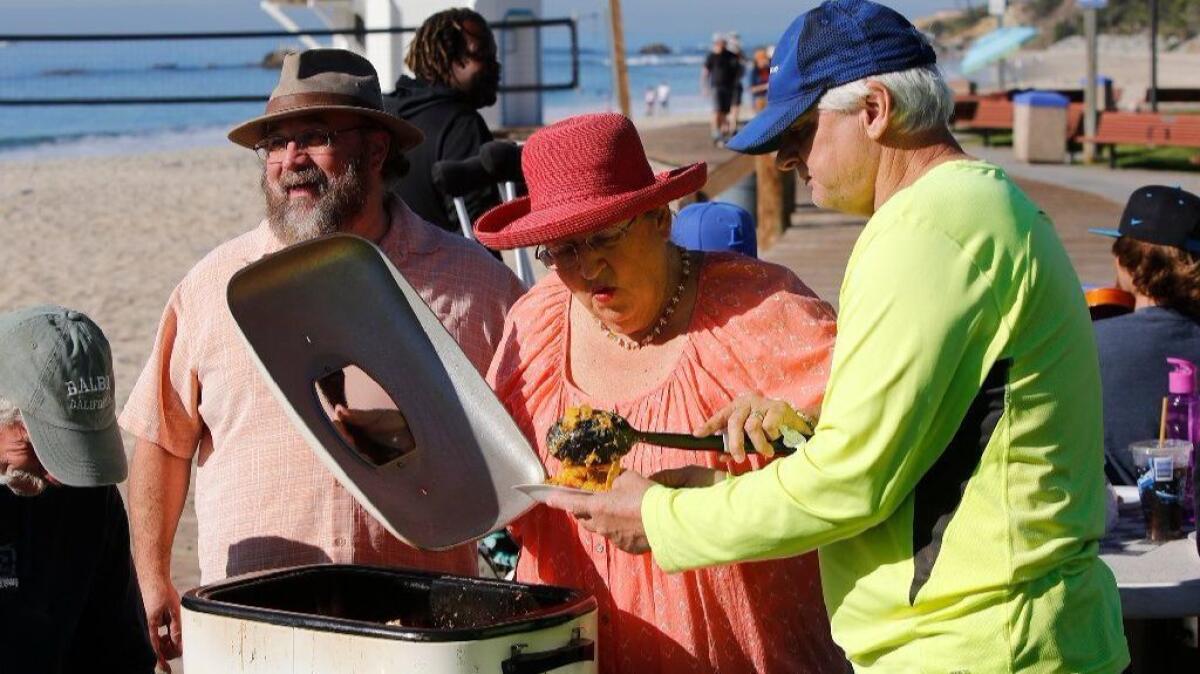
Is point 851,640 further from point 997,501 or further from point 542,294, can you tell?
point 542,294

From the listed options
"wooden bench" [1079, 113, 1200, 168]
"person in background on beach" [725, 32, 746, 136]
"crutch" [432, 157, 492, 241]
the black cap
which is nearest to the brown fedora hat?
"crutch" [432, 157, 492, 241]

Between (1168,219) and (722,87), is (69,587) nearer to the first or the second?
(1168,219)

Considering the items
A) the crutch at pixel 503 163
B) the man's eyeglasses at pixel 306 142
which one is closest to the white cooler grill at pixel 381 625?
the man's eyeglasses at pixel 306 142

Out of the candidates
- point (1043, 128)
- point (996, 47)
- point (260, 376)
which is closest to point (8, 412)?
point (260, 376)

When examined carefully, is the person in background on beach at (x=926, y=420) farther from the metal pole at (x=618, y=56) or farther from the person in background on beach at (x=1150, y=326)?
the metal pole at (x=618, y=56)

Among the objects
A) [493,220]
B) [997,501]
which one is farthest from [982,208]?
[493,220]

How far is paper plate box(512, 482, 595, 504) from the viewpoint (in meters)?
2.59

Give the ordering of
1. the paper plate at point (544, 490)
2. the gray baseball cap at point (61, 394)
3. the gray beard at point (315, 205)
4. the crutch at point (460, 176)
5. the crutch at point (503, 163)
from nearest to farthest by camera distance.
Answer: the paper plate at point (544, 490) < the gray baseball cap at point (61, 394) < the gray beard at point (315, 205) < the crutch at point (503, 163) < the crutch at point (460, 176)

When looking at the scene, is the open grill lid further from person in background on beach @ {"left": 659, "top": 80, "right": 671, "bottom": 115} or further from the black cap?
person in background on beach @ {"left": 659, "top": 80, "right": 671, "bottom": 115}

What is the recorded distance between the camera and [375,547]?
11.4ft

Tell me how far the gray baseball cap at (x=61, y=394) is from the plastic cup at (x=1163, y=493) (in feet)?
8.09

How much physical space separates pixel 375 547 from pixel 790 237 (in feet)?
35.6

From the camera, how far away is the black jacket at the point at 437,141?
237 inches

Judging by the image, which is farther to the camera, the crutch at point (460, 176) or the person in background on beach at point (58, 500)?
the crutch at point (460, 176)
